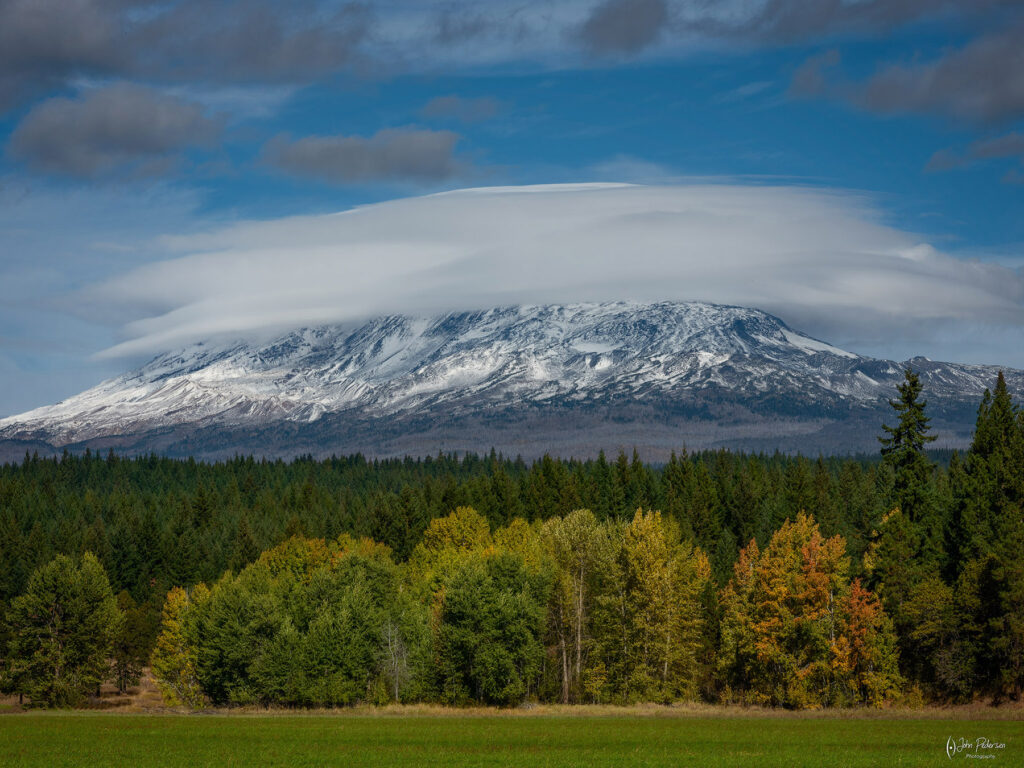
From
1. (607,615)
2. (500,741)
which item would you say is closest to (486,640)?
(607,615)

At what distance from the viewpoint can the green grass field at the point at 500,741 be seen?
52531 millimetres

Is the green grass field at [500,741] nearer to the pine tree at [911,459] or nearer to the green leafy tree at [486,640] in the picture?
the green leafy tree at [486,640]

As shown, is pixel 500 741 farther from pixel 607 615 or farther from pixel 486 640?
pixel 607 615

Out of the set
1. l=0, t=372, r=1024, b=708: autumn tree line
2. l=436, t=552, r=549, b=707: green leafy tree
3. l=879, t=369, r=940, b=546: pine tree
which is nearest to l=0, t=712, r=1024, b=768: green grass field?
l=0, t=372, r=1024, b=708: autumn tree line

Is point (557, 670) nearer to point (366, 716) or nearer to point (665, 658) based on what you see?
point (665, 658)

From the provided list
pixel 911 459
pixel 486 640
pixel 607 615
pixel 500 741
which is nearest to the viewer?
pixel 500 741

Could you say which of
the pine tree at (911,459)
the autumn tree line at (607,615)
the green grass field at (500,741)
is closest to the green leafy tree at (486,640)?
the autumn tree line at (607,615)

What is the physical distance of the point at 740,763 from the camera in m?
50.7

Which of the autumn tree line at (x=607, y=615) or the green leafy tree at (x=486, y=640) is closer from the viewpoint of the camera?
the autumn tree line at (x=607, y=615)

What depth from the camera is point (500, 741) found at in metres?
61.4

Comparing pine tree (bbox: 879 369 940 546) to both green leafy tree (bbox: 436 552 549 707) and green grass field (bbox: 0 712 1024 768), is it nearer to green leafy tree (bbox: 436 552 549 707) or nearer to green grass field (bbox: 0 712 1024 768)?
green grass field (bbox: 0 712 1024 768)

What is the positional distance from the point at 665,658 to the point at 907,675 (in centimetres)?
1805

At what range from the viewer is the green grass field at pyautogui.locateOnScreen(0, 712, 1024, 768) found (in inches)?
2068

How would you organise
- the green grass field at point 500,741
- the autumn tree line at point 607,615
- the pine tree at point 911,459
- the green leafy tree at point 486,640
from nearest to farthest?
the green grass field at point 500,741 < the pine tree at point 911,459 < the autumn tree line at point 607,615 < the green leafy tree at point 486,640
